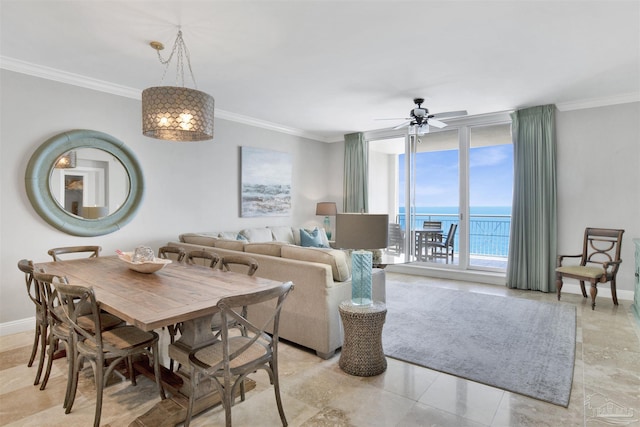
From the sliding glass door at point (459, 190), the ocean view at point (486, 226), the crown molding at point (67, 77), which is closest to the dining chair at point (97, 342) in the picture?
the crown molding at point (67, 77)

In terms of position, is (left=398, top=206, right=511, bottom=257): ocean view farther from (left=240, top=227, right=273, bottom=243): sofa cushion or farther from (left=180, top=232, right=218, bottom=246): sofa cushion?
A: (left=180, top=232, right=218, bottom=246): sofa cushion

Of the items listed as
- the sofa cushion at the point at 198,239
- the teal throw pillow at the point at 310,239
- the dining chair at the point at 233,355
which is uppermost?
the sofa cushion at the point at 198,239

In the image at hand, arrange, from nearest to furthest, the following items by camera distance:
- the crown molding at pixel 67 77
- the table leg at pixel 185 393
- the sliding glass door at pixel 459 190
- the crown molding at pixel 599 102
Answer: the table leg at pixel 185 393
the crown molding at pixel 67 77
the crown molding at pixel 599 102
the sliding glass door at pixel 459 190

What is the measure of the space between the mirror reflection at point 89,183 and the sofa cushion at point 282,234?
235 centimetres

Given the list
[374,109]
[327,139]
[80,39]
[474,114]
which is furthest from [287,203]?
[80,39]

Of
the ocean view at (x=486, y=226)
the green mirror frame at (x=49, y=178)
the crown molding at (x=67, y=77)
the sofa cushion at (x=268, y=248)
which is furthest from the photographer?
the ocean view at (x=486, y=226)

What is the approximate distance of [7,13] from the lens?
2625 millimetres

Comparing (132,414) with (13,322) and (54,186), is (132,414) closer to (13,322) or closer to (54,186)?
(13,322)

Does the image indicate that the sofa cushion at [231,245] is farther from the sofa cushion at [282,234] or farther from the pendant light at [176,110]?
the sofa cushion at [282,234]

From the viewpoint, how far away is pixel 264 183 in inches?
240

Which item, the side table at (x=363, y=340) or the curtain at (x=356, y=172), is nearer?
the side table at (x=363, y=340)

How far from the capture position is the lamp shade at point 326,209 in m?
6.84

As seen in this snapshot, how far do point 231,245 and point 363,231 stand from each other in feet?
6.24

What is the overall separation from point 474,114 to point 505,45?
2.62m
